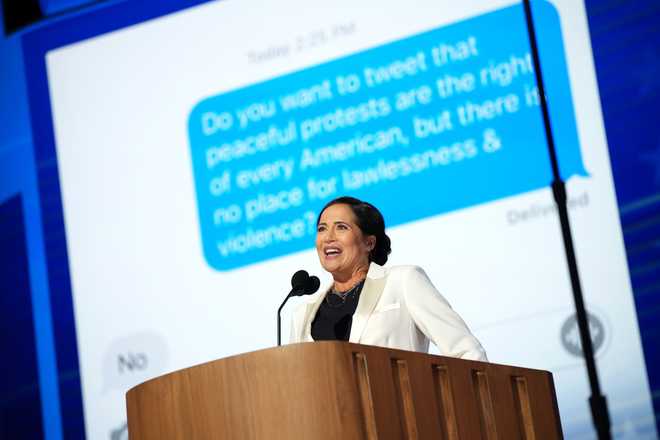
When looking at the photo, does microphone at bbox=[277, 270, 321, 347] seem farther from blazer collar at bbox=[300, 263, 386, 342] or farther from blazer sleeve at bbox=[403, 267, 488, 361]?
blazer sleeve at bbox=[403, 267, 488, 361]

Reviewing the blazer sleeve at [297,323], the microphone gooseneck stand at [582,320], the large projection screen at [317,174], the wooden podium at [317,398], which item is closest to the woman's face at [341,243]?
the blazer sleeve at [297,323]

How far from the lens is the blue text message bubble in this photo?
4.27 m

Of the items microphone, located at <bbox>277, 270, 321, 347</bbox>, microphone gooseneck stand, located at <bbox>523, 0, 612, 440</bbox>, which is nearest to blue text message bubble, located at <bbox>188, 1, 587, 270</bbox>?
microphone, located at <bbox>277, 270, 321, 347</bbox>

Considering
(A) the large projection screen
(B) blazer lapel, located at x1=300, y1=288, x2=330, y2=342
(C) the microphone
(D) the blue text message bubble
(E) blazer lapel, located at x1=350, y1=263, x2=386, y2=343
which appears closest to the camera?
(C) the microphone

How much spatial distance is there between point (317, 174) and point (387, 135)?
0.34 metres

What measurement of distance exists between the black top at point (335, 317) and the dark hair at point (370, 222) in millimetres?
147

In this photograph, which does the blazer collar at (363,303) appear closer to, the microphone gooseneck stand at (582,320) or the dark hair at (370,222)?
the dark hair at (370,222)

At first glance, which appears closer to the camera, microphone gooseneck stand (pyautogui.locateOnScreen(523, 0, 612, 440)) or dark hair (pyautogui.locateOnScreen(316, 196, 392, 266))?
microphone gooseneck stand (pyautogui.locateOnScreen(523, 0, 612, 440))

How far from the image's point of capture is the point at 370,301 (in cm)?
319

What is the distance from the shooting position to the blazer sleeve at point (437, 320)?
Result: 9.88ft

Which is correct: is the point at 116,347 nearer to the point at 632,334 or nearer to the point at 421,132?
the point at 421,132

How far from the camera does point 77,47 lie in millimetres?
5172

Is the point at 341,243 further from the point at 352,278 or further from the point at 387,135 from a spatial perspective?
the point at 387,135

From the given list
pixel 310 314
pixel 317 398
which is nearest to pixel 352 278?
pixel 310 314
